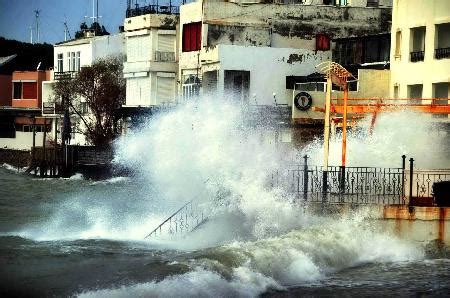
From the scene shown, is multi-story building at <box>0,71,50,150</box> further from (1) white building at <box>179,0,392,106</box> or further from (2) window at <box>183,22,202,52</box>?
(1) white building at <box>179,0,392,106</box>

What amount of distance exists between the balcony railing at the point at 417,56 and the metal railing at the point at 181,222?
48.3 ft

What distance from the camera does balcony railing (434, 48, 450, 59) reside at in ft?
120

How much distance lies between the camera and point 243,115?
43844 millimetres

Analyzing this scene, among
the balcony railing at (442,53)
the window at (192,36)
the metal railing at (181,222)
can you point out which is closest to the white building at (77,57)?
the window at (192,36)

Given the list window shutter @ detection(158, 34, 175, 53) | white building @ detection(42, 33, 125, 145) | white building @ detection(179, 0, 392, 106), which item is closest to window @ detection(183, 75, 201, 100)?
white building @ detection(179, 0, 392, 106)

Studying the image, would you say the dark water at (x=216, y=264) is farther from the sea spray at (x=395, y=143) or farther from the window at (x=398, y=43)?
the window at (x=398, y=43)

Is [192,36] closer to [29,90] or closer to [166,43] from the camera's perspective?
[166,43]

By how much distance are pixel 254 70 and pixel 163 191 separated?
1667 centimetres

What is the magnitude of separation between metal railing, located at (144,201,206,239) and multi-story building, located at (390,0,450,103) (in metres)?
14.1

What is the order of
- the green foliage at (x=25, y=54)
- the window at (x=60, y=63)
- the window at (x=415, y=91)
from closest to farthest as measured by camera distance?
1. the window at (x=415, y=91)
2. the window at (x=60, y=63)
3. the green foliage at (x=25, y=54)

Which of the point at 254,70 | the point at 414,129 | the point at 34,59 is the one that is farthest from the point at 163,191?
the point at 34,59

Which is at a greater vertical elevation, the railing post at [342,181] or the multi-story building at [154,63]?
the multi-story building at [154,63]

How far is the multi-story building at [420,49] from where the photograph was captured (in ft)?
120

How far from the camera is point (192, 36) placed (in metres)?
52.3
